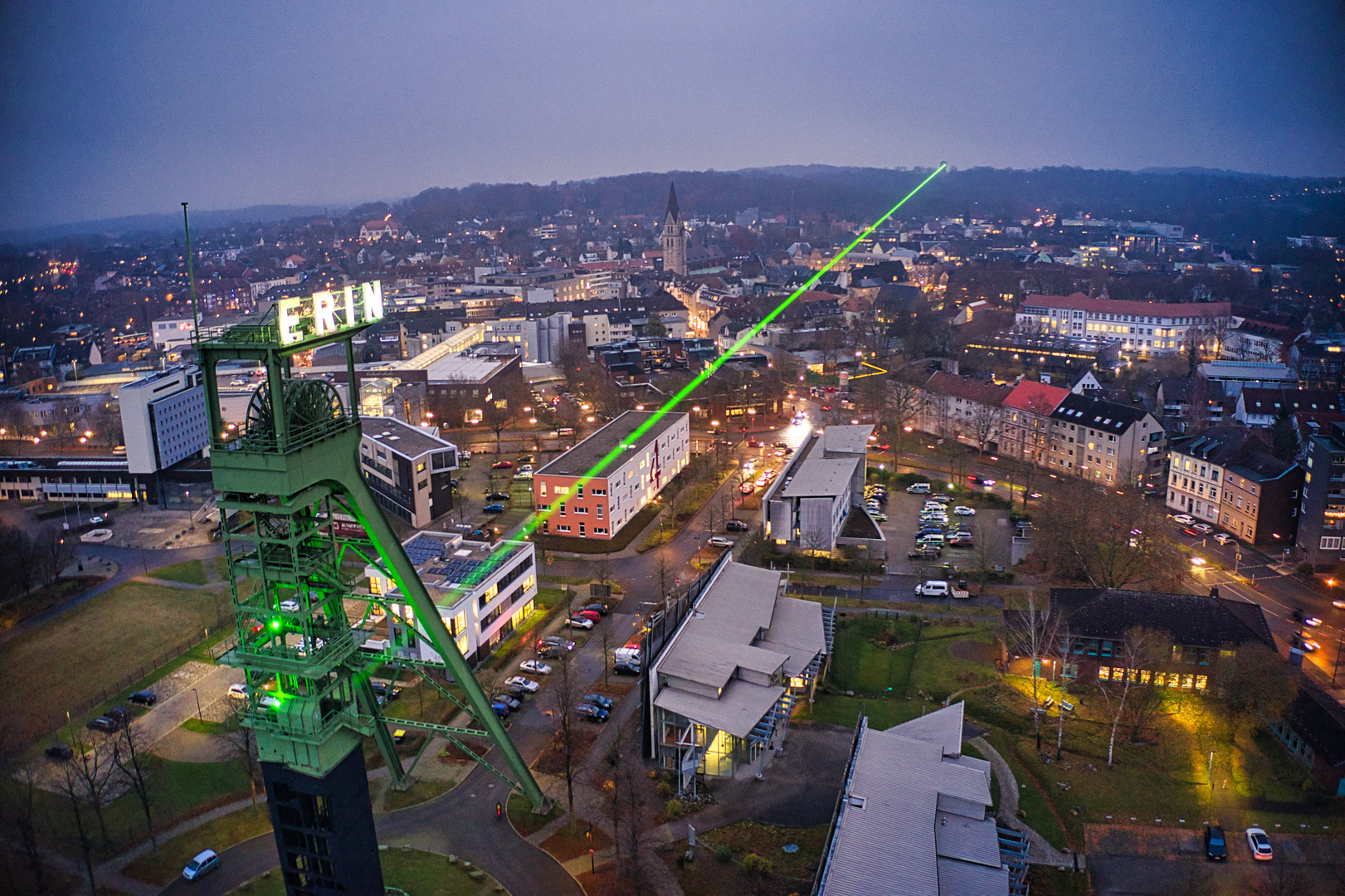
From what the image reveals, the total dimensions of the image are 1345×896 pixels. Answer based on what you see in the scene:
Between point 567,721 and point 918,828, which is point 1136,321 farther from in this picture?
point 567,721

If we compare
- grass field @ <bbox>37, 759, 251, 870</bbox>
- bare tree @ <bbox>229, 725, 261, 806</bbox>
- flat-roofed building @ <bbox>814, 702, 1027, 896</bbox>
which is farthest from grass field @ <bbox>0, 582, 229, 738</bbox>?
flat-roofed building @ <bbox>814, 702, 1027, 896</bbox>

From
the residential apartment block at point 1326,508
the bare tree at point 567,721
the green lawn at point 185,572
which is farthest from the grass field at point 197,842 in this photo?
the residential apartment block at point 1326,508

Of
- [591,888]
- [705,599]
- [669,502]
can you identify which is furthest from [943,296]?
[591,888]

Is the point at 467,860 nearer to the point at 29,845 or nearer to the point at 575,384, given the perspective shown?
the point at 29,845

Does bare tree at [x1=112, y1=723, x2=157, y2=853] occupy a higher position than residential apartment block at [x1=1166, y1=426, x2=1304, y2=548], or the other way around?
residential apartment block at [x1=1166, y1=426, x2=1304, y2=548]

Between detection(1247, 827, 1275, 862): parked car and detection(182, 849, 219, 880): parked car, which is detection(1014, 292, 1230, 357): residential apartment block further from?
detection(182, 849, 219, 880): parked car
